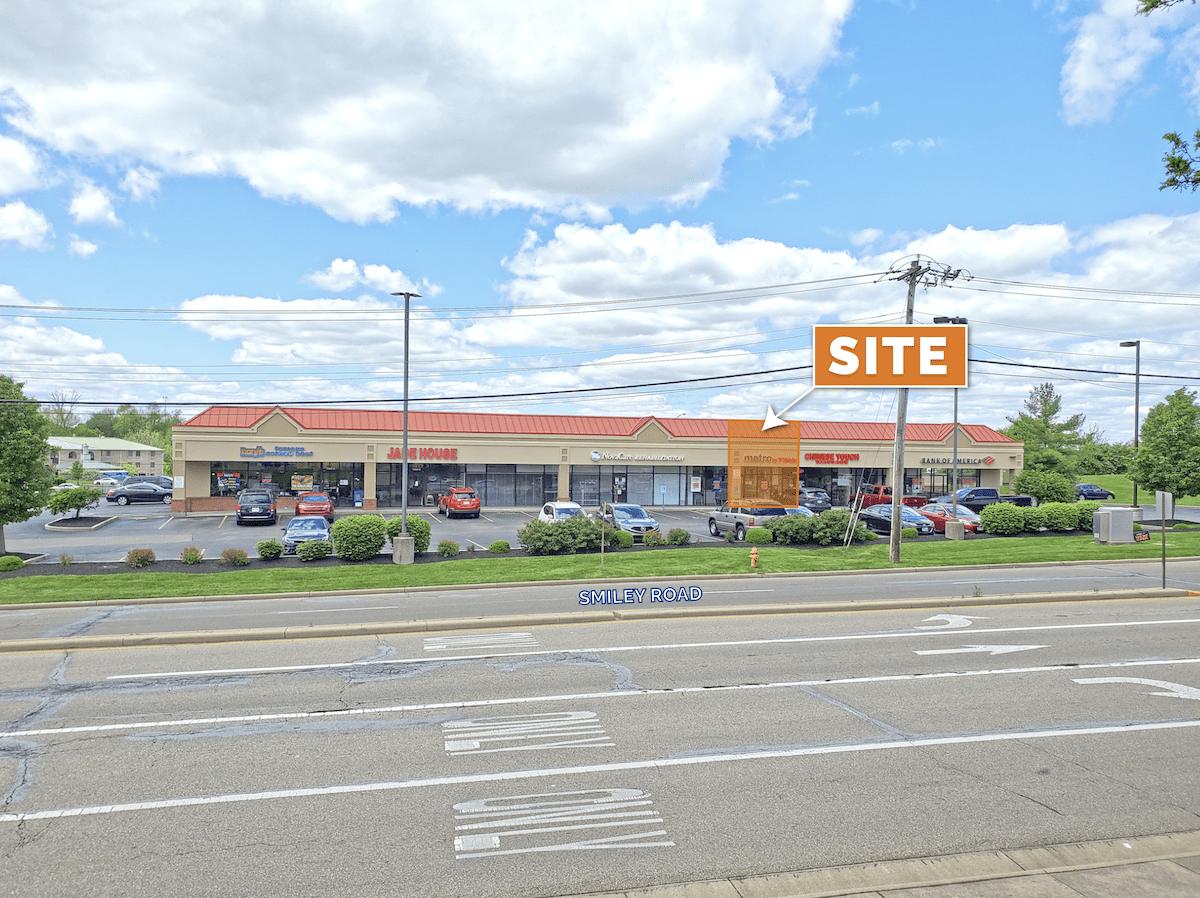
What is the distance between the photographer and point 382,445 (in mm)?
47219

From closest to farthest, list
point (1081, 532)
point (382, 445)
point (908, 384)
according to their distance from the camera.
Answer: point (908, 384) → point (1081, 532) → point (382, 445)

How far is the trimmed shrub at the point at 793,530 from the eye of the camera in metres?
Result: 28.1

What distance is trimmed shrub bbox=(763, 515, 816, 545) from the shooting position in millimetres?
28125

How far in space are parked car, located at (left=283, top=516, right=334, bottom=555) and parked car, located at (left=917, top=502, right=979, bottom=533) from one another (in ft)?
79.9

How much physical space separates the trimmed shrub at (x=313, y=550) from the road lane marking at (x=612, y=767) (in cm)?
1809

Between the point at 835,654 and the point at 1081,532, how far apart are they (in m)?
26.1

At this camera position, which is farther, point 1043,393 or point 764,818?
point 1043,393

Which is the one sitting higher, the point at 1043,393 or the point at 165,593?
the point at 1043,393

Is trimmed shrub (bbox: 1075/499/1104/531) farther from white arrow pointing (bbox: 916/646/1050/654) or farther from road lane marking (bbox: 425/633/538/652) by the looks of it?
road lane marking (bbox: 425/633/538/652)

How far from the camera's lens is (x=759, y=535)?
2914 centimetres

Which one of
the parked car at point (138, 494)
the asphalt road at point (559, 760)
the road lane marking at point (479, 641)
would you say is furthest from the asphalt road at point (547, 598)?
the parked car at point (138, 494)

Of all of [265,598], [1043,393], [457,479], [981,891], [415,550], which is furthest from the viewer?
[1043,393]

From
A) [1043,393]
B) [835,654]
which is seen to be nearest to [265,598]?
[835,654]

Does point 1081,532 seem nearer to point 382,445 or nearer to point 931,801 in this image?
point 931,801
